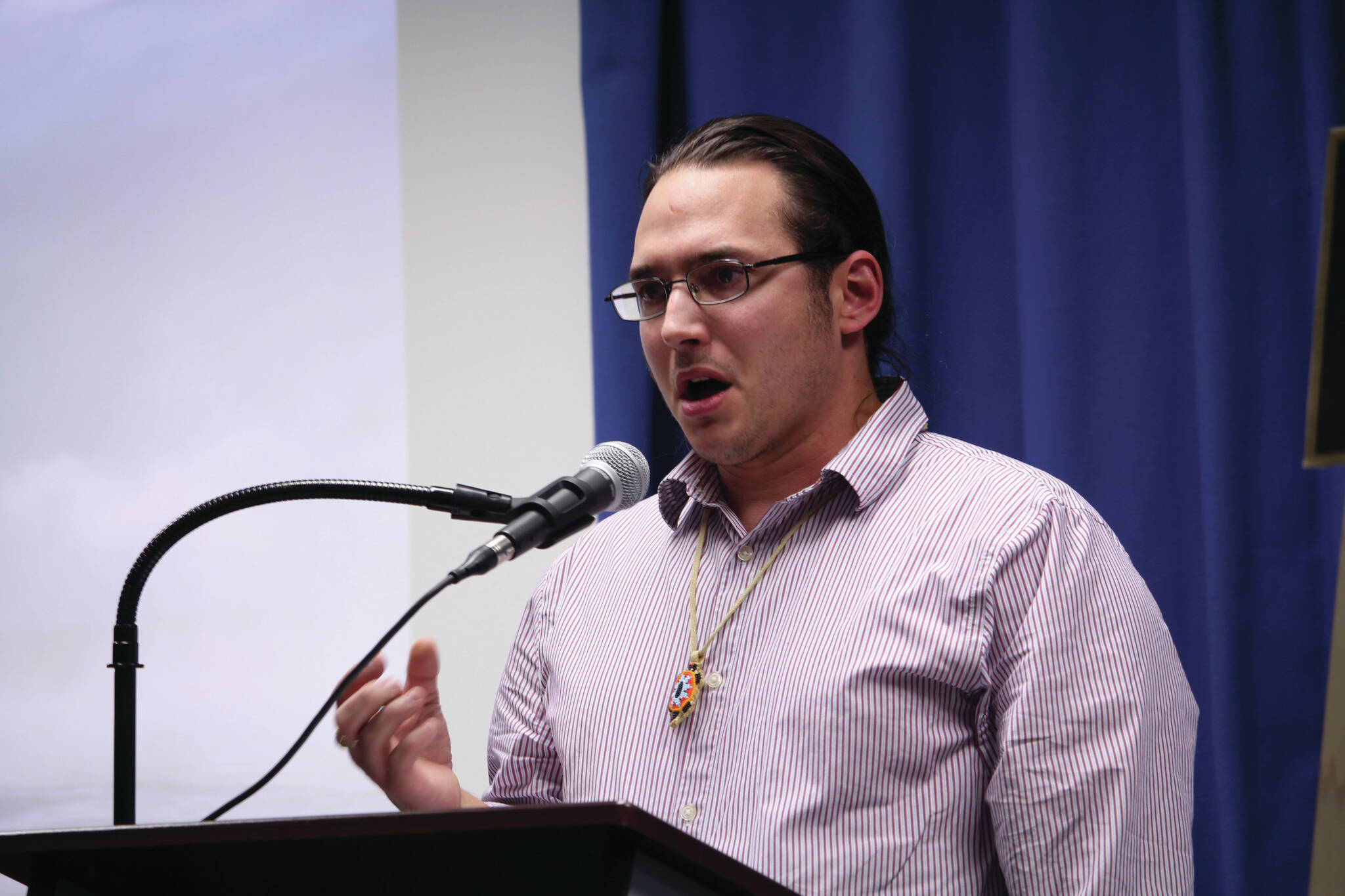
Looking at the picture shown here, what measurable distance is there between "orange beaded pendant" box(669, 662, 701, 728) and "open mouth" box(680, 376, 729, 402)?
0.34 meters

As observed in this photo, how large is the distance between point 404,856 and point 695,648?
805mm

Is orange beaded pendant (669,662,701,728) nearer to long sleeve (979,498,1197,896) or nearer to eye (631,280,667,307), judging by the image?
long sleeve (979,498,1197,896)

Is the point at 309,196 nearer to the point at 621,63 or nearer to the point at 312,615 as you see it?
the point at 621,63

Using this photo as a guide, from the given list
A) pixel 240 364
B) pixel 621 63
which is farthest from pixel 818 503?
pixel 240 364

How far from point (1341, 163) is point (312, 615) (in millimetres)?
2068

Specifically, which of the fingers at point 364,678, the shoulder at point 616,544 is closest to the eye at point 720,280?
the shoulder at point 616,544

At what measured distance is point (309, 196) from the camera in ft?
7.85

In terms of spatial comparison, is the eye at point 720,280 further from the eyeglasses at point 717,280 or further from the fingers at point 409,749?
the fingers at point 409,749

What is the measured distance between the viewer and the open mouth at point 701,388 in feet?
4.87

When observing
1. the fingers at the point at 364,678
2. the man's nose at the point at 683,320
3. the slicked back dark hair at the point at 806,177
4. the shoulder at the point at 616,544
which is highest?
the slicked back dark hair at the point at 806,177

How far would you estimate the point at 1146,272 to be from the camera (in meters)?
1.84

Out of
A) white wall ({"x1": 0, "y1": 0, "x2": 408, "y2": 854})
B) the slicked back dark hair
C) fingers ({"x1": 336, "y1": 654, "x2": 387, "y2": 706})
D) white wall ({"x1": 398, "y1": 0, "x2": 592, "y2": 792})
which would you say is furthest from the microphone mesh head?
white wall ({"x1": 0, "y1": 0, "x2": 408, "y2": 854})

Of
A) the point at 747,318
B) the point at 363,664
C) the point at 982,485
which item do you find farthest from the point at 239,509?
the point at 982,485

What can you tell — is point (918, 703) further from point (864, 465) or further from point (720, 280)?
point (720, 280)
